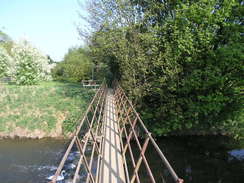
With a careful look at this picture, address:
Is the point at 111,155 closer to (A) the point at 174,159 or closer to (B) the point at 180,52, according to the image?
(A) the point at 174,159

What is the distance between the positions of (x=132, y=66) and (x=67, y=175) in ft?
19.0

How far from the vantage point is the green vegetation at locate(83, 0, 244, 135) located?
7719 millimetres

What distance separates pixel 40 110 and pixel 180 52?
1023 centimetres

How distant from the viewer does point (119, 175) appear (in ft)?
10.6

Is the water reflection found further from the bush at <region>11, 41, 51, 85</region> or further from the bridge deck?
the bush at <region>11, 41, 51, 85</region>

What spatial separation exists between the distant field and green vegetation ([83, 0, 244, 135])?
17.2ft

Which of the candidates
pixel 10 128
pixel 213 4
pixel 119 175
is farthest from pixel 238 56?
pixel 10 128

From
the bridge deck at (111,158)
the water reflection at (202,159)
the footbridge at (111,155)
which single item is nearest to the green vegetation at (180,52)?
the water reflection at (202,159)

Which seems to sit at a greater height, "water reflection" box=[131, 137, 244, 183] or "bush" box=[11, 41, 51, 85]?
"bush" box=[11, 41, 51, 85]

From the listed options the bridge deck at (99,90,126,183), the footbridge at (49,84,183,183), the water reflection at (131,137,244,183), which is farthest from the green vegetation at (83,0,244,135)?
the bridge deck at (99,90,126,183)

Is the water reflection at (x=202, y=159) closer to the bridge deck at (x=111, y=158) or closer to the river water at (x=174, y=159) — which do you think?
the river water at (x=174, y=159)

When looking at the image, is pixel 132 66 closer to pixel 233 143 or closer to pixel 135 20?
pixel 135 20

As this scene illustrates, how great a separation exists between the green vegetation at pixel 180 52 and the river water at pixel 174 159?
3.80 feet

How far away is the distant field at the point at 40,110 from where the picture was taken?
1103 cm
